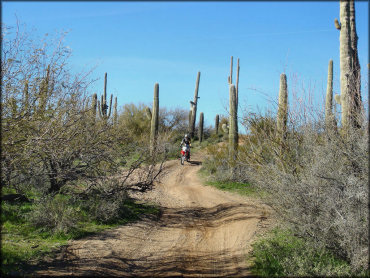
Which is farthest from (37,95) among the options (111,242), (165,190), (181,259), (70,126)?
(165,190)

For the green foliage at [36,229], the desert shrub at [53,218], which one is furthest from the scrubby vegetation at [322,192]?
the desert shrub at [53,218]

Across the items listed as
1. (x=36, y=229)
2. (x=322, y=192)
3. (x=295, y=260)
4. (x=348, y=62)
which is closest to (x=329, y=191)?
(x=322, y=192)

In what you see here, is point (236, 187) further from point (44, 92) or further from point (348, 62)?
point (44, 92)

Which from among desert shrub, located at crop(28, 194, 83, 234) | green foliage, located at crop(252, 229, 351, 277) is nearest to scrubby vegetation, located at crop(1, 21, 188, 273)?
desert shrub, located at crop(28, 194, 83, 234)

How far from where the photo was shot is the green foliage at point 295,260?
602cm

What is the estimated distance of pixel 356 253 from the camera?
6023 millimetres

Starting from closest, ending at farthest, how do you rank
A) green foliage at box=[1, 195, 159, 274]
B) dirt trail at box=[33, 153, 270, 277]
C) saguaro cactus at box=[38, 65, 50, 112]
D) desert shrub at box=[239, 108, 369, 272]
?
desert shrub at box=[239, 108, 369, 272] < dirt trail at box=[33, 153, 270, 277] < green foliage at box=[1, 195, 159, 274] < saguaro cactus at box=[38, 65, 50, 112]

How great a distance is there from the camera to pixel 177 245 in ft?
26.4

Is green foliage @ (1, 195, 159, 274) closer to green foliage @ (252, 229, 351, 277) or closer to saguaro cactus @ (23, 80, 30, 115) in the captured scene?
saguaro cactus @ (23, 80, 30, 115)

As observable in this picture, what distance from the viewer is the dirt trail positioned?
6.46 meters

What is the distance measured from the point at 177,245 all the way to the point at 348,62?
5.59 meters

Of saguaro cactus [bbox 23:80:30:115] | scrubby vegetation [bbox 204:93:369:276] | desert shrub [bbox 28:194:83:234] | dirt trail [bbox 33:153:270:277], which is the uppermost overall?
saguaro cactus [bbox 23:80:30:115]

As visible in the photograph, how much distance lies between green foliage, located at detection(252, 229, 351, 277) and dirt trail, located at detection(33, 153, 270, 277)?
36cm

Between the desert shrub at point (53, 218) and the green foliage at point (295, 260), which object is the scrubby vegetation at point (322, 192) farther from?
the desert shrub at point (53, 218)
